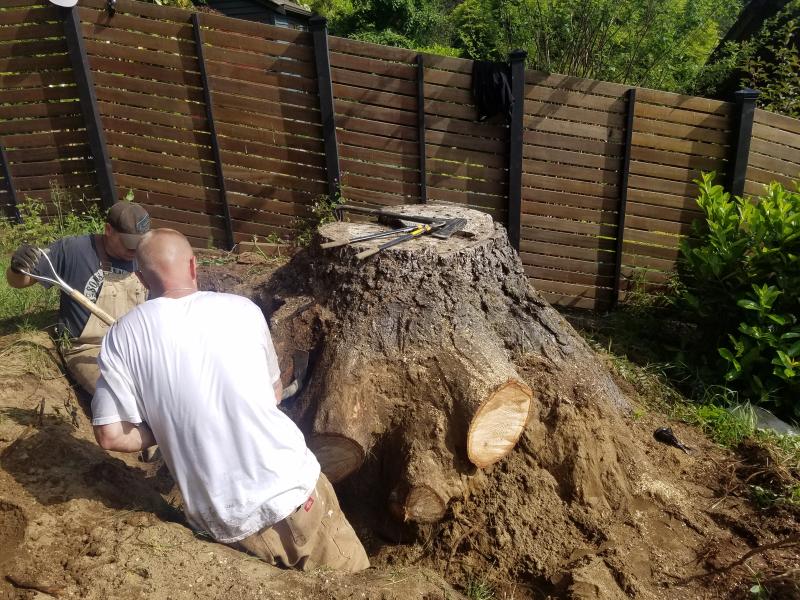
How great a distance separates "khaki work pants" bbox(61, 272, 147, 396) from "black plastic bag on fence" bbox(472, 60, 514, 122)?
361 centimetres

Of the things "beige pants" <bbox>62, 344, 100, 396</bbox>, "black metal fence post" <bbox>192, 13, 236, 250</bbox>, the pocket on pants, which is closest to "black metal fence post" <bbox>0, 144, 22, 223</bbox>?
"black metal fence post" <bbox>192, 13, 236, 250</bbox>

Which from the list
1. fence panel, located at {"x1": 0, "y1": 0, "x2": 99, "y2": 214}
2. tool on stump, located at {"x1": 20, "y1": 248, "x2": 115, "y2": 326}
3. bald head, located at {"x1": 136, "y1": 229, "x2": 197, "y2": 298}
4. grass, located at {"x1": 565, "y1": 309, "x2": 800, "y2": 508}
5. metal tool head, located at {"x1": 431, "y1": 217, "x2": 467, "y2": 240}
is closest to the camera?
bald head, located at {"x1": 136, "y1": 229, "x2": 197, "y2": 298}

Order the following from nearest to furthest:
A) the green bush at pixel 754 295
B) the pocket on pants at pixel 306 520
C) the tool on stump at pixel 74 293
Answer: the pocket on pants at pixel 306 520
the tool on stump at pixel 74 293
the green bush at pixel 754 295

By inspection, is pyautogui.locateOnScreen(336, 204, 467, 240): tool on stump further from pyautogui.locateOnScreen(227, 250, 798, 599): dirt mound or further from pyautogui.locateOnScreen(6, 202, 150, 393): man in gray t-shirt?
pyautogui.locateOnScreen(6, 202, 150, 393): man in gray t-shirt

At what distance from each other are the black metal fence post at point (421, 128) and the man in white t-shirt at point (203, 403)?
3891mm

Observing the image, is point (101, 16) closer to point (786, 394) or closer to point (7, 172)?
point (7, 172)

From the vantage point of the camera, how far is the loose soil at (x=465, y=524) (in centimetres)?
223

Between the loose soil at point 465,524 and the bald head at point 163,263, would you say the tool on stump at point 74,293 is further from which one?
the bald head at point 163,263

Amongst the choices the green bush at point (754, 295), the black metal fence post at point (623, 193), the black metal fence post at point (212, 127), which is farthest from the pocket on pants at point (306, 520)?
the black metal fence post at point (623, 193)

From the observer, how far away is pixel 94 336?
A: 3.55 meters

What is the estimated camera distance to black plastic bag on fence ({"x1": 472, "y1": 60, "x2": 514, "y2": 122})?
223 inches

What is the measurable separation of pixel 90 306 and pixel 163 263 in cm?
124

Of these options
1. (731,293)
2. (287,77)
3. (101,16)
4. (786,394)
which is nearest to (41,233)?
(101,16)

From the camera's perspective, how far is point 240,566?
230 centimetres
